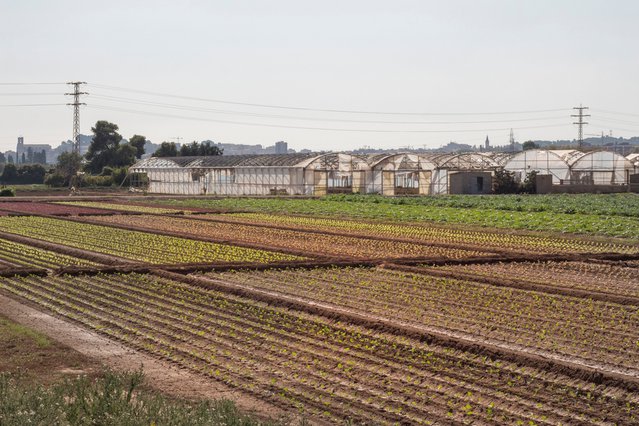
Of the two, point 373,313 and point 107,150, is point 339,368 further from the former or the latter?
point 107,150

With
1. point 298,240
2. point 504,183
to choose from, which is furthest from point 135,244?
point 504,183

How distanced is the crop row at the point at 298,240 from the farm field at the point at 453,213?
938 centimetres

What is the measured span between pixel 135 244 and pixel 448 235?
43.9 feet

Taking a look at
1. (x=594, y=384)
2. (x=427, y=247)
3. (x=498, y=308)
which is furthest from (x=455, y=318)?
(x=427, y=247)

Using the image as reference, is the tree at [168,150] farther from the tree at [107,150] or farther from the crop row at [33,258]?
the crop row at [33,258]

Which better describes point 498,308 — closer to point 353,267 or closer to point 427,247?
point 353,267

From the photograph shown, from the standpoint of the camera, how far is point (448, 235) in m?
40.1

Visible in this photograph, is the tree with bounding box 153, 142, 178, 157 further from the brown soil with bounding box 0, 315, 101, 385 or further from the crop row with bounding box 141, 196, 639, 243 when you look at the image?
the brown soil with bounding box 0, 315, 101, 385

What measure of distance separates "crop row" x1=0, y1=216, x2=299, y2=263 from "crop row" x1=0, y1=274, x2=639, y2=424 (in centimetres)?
954

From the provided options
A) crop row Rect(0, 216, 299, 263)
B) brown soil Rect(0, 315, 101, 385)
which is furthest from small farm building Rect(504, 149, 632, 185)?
brown soil Rect(0, 315, 101, 385)

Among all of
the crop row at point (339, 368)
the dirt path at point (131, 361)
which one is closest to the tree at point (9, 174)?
the crop row at point (339, 368)

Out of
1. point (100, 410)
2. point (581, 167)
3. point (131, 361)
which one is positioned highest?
point (581, 167)

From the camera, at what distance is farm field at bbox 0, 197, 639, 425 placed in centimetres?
1309

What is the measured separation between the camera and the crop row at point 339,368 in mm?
12352
